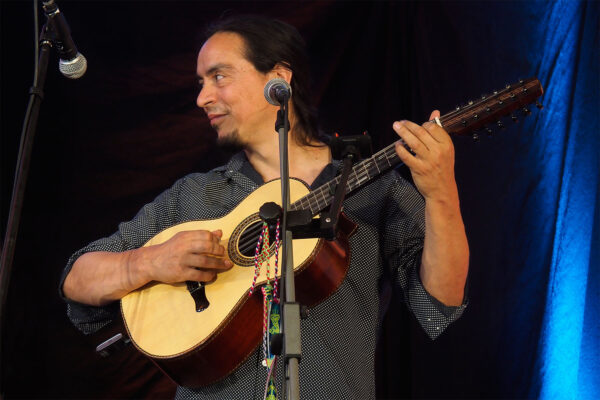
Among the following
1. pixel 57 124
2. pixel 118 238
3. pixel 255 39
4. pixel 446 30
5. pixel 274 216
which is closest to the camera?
pixel 274 216

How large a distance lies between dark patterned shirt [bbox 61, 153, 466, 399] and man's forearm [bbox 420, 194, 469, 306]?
55 millimetres

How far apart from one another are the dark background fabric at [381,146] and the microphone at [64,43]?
1.40 m

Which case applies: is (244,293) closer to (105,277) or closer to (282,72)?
(105,277)

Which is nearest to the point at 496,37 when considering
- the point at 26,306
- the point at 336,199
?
the point at 336,199

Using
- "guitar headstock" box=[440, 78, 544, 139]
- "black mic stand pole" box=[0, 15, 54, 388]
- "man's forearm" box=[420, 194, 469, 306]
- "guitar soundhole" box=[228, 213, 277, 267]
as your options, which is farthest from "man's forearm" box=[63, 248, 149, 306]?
"guitar headstock" box=[440, 78, 544, 139]

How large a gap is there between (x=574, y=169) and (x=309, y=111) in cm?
112

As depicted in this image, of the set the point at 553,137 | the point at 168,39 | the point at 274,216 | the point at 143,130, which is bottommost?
the point at 274,216

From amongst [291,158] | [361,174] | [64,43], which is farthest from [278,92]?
[291,158]

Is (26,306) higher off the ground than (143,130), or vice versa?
(143,130)

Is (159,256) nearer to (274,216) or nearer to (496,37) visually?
(274,216)

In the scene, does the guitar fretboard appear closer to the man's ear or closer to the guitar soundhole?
the guitar soundhole

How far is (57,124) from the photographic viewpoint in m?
3.51

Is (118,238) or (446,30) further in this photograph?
(446,30)

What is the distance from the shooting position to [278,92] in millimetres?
1776
